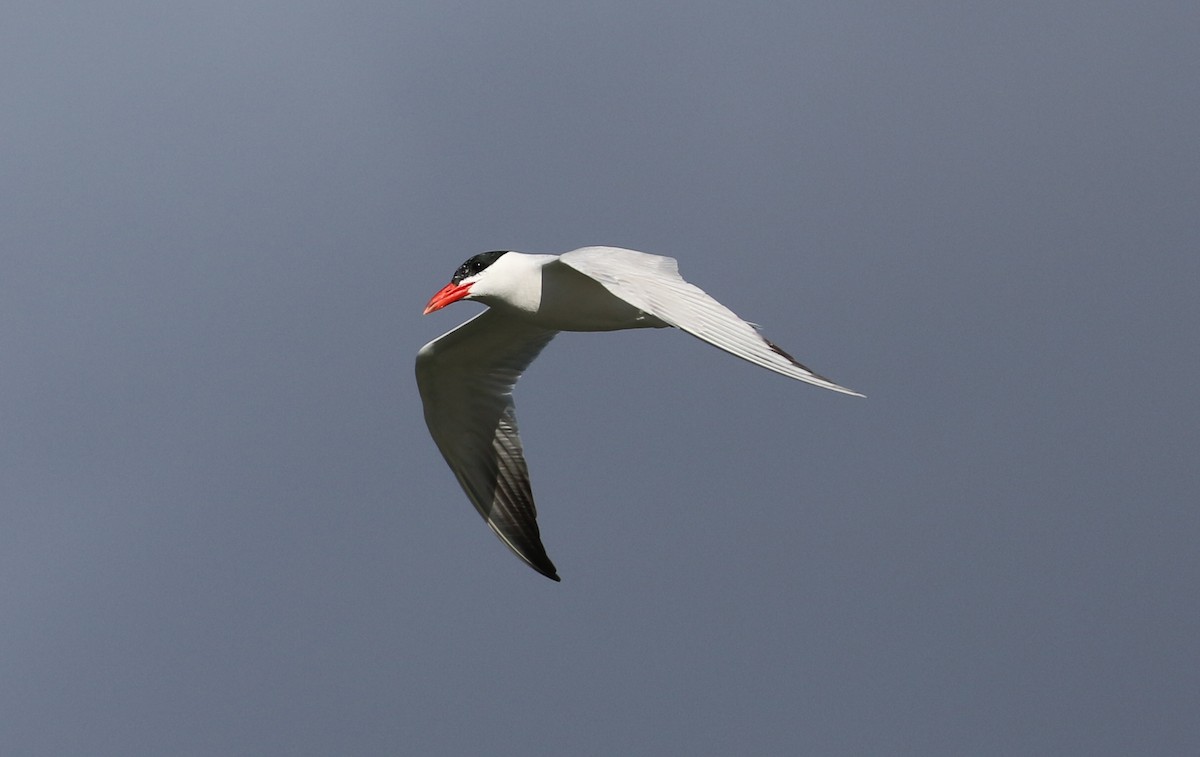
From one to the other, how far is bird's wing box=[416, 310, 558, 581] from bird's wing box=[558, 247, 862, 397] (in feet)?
9.77

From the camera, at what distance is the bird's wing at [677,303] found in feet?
31.8

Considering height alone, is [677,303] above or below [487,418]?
above

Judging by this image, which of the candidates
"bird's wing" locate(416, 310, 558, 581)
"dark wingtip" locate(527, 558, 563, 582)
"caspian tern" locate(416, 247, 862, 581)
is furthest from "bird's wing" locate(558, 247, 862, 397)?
"dark wingtip" locate(527, 558, 563, 582)

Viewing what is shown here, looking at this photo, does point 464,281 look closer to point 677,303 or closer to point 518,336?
point 518,336

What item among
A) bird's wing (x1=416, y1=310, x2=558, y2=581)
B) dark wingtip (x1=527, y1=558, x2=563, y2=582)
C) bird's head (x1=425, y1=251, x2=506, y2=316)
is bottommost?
dark wingtip (x1=527, y1=558, x2=563, y2=582)

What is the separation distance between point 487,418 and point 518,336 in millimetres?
988

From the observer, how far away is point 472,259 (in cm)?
1368

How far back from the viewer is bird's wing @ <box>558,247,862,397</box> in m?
9.70

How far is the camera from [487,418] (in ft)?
51.5

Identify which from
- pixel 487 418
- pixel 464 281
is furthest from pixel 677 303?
pixel 487 418

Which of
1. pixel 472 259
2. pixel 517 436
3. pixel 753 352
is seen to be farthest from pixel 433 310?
pixel 753 352

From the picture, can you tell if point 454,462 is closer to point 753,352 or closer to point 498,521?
point 498,521

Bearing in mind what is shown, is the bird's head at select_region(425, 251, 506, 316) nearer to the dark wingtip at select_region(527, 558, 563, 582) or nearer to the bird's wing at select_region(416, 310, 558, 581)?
the bird's wing at select_region(416, 310, 558, 581)

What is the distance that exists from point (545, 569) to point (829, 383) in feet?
21.1
